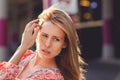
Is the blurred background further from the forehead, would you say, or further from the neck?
the forehead

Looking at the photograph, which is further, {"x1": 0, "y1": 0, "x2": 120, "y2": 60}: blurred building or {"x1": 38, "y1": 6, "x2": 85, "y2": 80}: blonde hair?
{"x1": 0, "y1": 0, "x2": 120, "y2": 60}: blurred building

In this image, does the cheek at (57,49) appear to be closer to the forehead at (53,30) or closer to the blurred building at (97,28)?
the forehead at (53,30)

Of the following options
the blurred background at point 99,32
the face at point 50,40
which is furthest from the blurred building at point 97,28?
the face at point 50,40

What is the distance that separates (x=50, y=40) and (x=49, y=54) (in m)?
0.09

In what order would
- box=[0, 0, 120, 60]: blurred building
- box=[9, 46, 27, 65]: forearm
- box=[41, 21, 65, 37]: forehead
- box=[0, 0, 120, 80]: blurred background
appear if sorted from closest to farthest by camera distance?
box=[41, 21, 65, 37]: forehead, box=[9, 46, 27, 65]: forearm, box=[0, 0, 120, 80]: blurred background, box=[0, 0, 120, 60]: blurred building

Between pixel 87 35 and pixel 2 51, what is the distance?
3.67 metres

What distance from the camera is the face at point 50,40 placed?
290 cm

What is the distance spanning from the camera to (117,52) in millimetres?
15773

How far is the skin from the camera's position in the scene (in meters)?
2.91

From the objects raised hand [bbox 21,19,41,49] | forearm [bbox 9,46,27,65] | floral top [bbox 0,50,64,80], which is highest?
raised hand [bbox 21,19,41,49]

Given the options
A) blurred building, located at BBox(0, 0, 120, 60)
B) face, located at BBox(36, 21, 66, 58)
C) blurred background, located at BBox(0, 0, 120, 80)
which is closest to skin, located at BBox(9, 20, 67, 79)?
face, located at BBox(36, 21, 66, 58)

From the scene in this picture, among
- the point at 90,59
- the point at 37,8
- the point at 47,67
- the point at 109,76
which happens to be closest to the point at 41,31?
the point at 47,67

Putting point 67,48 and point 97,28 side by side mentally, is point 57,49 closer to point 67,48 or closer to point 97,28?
point 67,48

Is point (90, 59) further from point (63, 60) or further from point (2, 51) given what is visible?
point (63, 60)
